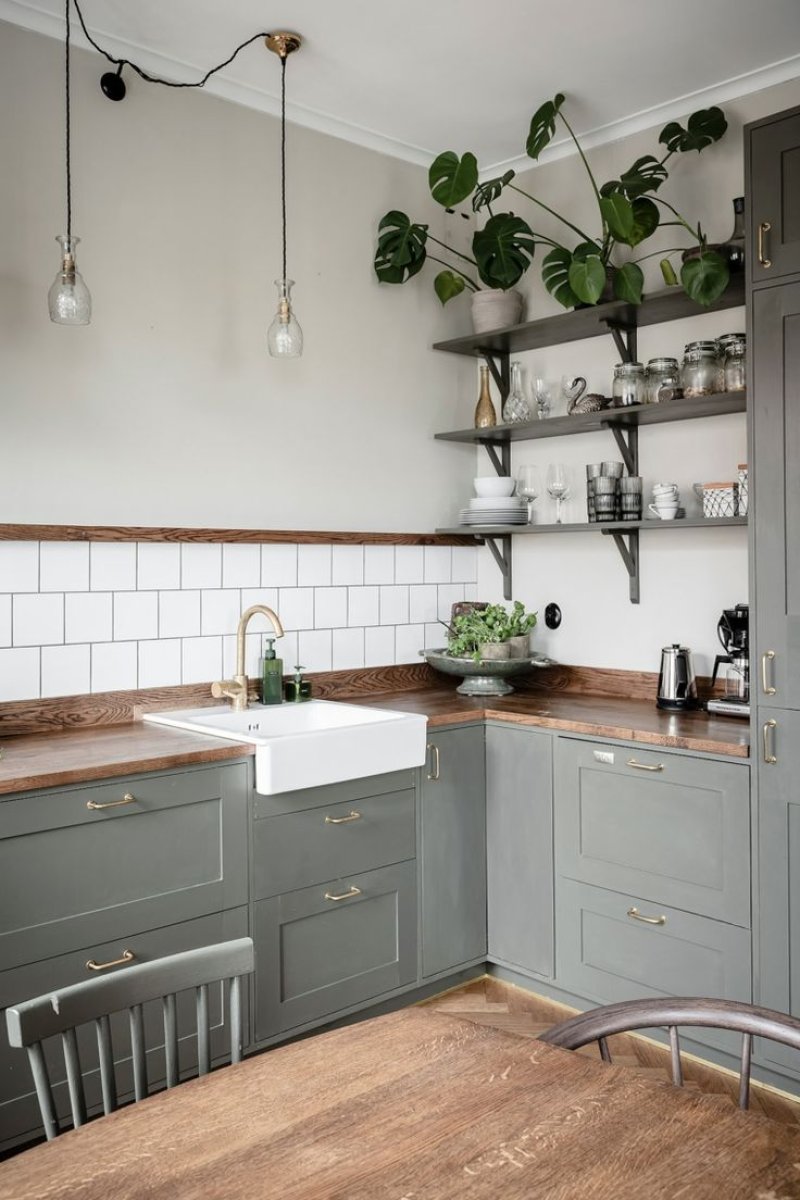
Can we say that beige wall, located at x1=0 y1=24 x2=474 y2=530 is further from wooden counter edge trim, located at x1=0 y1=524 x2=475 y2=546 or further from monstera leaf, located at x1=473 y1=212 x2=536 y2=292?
monstera leaf, located at x1=473 y1=212 x2=536 y2=292

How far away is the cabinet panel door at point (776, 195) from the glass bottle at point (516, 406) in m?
1.21

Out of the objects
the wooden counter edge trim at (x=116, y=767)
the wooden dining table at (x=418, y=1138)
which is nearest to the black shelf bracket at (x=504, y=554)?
the wooden counter edge trim at (x=116, y=767)

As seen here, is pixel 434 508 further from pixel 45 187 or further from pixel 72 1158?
pixel 72 1158

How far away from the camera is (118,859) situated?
238cm

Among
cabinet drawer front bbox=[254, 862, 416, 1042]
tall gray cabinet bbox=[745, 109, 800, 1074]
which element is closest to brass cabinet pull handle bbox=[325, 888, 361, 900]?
cabinet drawer front bbox=[254, 862, 416, 1042]

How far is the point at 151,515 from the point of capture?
3.10m

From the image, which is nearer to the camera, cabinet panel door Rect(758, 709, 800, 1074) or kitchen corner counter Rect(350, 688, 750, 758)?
cabinet panel door Rect(758, 709, 800, 1074)

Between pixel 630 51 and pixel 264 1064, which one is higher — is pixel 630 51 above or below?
above

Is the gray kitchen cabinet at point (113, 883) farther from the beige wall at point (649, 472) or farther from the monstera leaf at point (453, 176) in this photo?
the monstera leaf at point (453, 176)

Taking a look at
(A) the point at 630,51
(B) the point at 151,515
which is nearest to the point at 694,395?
(A) the point at 630,51

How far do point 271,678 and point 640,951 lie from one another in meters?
1.38

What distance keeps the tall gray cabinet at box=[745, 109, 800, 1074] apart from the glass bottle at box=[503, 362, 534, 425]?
47.4 inches

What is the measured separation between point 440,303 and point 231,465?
122 centimetres

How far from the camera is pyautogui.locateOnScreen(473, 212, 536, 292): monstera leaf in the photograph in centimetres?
365
